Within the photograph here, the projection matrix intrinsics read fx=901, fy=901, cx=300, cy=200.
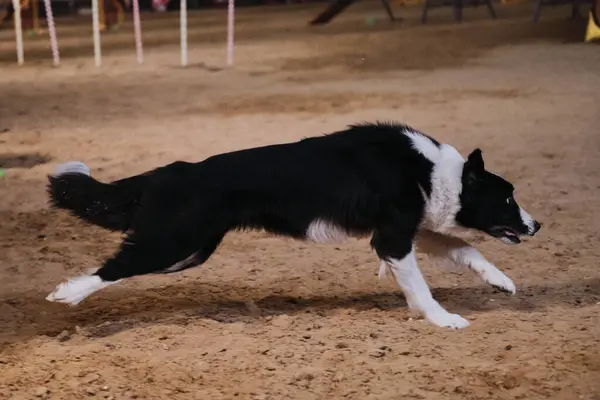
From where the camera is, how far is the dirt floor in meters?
3.60

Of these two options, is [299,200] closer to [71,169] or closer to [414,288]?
[414,288]

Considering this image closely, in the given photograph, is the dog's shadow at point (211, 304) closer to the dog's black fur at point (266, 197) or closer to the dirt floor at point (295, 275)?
the dirt floor at point (295, 275)

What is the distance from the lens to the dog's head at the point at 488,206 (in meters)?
4.41

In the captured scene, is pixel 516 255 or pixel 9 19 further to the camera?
pixel 9 19

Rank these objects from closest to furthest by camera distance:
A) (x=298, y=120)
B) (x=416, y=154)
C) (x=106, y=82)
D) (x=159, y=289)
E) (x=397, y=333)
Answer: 1. (x=397, y=333)
2. (x=416, y=154)
3. (x=159, y=289)
4. (x=298, y=120)
5. (x=106, y=82)

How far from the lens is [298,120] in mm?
10383

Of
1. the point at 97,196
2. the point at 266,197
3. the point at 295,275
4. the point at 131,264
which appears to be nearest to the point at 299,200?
the point at 266,197

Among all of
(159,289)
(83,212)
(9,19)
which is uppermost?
(83,212)

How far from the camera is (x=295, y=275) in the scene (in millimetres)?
5219

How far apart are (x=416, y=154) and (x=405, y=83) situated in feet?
29.2

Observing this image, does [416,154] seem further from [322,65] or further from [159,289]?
[322,65]

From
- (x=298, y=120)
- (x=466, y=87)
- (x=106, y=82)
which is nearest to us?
(x=298, y=120)

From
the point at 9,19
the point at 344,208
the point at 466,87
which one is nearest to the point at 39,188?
the point at 344,208

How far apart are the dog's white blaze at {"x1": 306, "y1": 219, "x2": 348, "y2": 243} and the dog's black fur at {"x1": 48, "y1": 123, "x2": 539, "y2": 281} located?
0.08 ft
